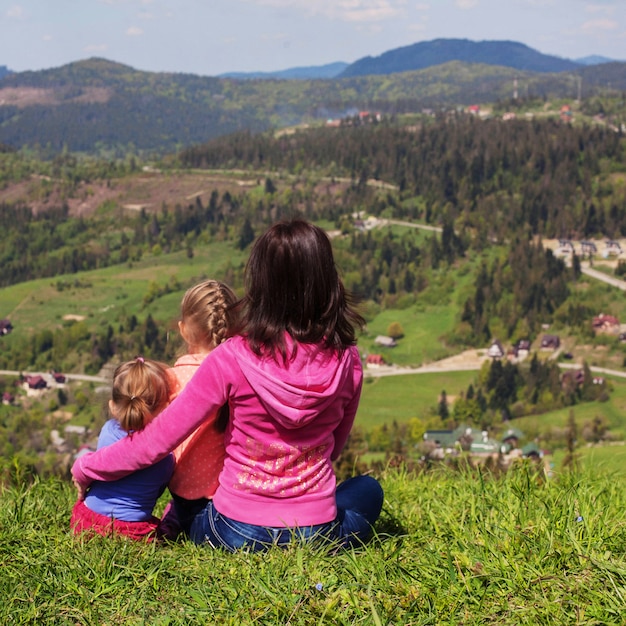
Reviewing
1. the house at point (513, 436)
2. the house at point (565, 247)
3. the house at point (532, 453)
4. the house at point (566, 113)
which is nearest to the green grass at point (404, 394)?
the house at point (513, 436)

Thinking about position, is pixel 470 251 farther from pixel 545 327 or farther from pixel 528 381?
pixel 528 381

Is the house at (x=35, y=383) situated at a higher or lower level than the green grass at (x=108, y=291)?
lower

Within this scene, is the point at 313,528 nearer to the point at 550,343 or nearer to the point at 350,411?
the point at 350,411

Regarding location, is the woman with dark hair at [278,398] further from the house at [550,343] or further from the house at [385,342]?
the house at [550,343]

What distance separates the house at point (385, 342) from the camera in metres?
88.6

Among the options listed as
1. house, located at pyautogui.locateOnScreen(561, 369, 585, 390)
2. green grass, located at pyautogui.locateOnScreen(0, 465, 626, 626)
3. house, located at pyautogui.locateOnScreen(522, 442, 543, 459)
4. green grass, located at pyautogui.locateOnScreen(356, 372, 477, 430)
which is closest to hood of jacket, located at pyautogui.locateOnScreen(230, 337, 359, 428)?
green grass, located at pyautogui.locateOnScreen(0, 465, 626, 626)

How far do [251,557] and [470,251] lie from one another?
119574 mm

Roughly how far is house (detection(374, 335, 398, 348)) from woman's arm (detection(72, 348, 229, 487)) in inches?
3322

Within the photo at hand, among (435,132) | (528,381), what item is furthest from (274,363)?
(435,132)

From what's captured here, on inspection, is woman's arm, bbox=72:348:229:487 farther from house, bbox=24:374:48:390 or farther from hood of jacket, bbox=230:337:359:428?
house, bbox=24:374:48:390

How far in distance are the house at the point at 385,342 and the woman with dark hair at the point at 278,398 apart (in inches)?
3327

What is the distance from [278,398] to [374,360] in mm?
79316

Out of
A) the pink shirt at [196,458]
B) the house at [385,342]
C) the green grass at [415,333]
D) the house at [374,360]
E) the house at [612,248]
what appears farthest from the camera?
the house at [612,248]

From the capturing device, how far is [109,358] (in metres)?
94.4
